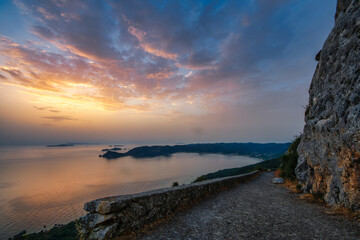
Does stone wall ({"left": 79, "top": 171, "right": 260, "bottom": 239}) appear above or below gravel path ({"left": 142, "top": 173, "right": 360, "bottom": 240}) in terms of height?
above

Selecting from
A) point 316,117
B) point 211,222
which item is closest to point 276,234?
point 211,222

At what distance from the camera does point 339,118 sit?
5109 mm

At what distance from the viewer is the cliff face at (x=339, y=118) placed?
450 cm

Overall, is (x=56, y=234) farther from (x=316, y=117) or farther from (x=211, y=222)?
(x=316, y=117)

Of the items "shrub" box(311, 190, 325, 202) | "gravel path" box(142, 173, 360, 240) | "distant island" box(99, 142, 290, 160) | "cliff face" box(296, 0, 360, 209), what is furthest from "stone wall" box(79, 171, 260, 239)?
"distant island" box(99, 142, 290, 160)

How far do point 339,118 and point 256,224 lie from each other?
169 inches

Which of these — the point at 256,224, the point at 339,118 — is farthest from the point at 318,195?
the point at 256,224

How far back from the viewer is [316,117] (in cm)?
705

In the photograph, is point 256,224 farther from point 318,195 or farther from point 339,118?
point 339,118

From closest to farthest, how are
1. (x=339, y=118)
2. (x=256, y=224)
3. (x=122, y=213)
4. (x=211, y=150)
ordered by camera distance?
(x=122, y=213), (x=256, y=224), (x=339, y=118), (x=211, y=150)

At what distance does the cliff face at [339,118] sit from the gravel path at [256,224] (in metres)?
1.02

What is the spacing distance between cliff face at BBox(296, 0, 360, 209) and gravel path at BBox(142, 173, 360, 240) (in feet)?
3.36

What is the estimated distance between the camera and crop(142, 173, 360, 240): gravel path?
3.54 m

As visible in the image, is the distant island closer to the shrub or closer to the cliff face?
the shrub
